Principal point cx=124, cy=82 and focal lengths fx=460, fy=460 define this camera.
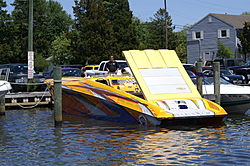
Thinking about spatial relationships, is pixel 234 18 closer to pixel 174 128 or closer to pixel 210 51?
pixel 210 51

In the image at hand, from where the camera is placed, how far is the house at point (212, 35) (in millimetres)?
57000

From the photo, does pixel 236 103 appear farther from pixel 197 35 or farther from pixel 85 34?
pixel 197 35

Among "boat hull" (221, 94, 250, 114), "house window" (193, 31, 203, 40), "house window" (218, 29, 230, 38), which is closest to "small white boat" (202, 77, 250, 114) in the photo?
"boat hull" (221, 94, 250, 114)

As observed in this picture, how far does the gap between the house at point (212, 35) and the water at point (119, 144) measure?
43.7 meters

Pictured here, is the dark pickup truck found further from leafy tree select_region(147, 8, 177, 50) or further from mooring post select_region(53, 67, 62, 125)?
leafy tree select_region(147, 8, 177, 50)

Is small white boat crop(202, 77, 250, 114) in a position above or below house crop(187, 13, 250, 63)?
below

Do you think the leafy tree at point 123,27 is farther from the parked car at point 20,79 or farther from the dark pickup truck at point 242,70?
the parked car at point 20,79

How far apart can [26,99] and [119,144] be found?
33.0 ft

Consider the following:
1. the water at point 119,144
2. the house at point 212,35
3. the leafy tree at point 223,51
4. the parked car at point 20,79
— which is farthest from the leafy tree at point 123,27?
the water at point 119,144

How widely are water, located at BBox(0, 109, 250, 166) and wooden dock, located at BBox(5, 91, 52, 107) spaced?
4595 millimetres

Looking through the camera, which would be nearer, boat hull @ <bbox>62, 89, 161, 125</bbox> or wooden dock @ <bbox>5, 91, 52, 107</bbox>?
boat hull @ <bbox>62, 89, 161, 125</bbox>

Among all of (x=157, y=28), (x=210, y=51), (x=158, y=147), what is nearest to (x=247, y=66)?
(x=158, y=147)

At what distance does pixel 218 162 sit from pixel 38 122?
8.03 meters

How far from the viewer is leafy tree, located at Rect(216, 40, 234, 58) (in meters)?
54.3
